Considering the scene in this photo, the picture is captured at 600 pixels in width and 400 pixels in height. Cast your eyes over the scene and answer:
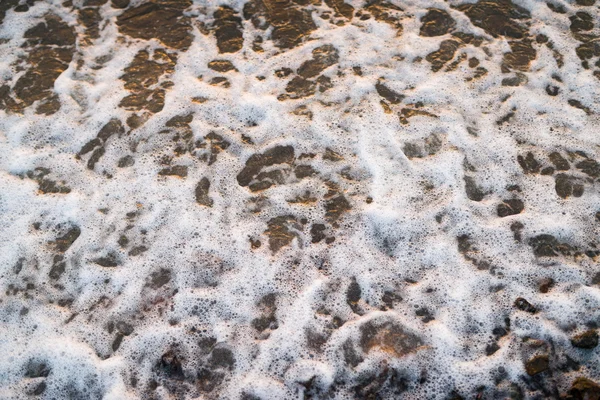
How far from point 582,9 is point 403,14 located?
1558mm

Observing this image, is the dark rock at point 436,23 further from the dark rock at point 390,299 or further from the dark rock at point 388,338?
the dark rock at point 388,338

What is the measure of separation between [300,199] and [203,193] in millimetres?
668

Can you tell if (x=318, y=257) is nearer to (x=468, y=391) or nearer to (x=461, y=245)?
(x=461, y=245)

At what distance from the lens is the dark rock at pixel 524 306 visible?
110 inches

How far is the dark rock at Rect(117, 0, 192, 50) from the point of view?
437 centimetres

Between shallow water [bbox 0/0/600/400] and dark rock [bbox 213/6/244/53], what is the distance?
0.06 feet

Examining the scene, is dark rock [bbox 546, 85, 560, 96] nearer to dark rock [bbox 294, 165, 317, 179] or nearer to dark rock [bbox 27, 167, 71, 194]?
dark rock [bbox 294, 165, 317, 179]

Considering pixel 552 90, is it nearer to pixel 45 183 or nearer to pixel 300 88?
pixel 300 88

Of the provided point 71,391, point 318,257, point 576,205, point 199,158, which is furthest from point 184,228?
point 576,205

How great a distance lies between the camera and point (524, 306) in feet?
9.23

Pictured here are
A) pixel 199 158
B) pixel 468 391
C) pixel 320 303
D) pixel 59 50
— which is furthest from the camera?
pixel 59 50

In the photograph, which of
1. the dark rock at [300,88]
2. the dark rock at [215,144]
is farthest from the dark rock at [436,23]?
the dark rock at [215,144]

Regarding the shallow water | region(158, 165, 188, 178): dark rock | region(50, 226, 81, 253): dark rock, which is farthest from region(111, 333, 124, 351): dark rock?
region(158, 165, 188, 178): dark rock

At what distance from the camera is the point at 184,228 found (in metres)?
3.23
